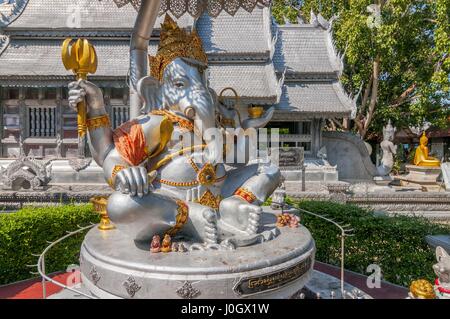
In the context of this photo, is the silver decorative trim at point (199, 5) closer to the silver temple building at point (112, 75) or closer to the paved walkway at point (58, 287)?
the paved walkway at point (58, 287)

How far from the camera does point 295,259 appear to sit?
3736 millimetres

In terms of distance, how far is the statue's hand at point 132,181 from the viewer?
10.6ft

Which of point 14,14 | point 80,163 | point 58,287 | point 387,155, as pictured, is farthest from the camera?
point 387,155

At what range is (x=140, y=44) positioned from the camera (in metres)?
4.98

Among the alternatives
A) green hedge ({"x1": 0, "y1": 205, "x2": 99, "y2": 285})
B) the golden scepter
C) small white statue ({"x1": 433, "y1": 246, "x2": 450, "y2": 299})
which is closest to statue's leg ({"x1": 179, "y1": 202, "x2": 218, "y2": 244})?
the golden scepter

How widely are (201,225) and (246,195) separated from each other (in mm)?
813

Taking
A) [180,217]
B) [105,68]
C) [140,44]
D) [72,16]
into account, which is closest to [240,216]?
[180,217]

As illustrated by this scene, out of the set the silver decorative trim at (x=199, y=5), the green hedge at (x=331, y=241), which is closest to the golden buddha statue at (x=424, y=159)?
the green hedge at (x=331, y=241)

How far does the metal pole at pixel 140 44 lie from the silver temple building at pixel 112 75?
11.3 metres

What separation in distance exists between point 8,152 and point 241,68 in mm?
12528

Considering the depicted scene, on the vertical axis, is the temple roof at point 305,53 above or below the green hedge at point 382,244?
above

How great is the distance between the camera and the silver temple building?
16312 millimetres

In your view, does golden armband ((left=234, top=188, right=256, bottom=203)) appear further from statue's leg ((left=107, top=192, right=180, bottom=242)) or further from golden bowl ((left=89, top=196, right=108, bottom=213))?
golden bowl ((left=89, top=196, right=108, bottom=213))

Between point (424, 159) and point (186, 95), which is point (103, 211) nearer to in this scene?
point (186, 95)
